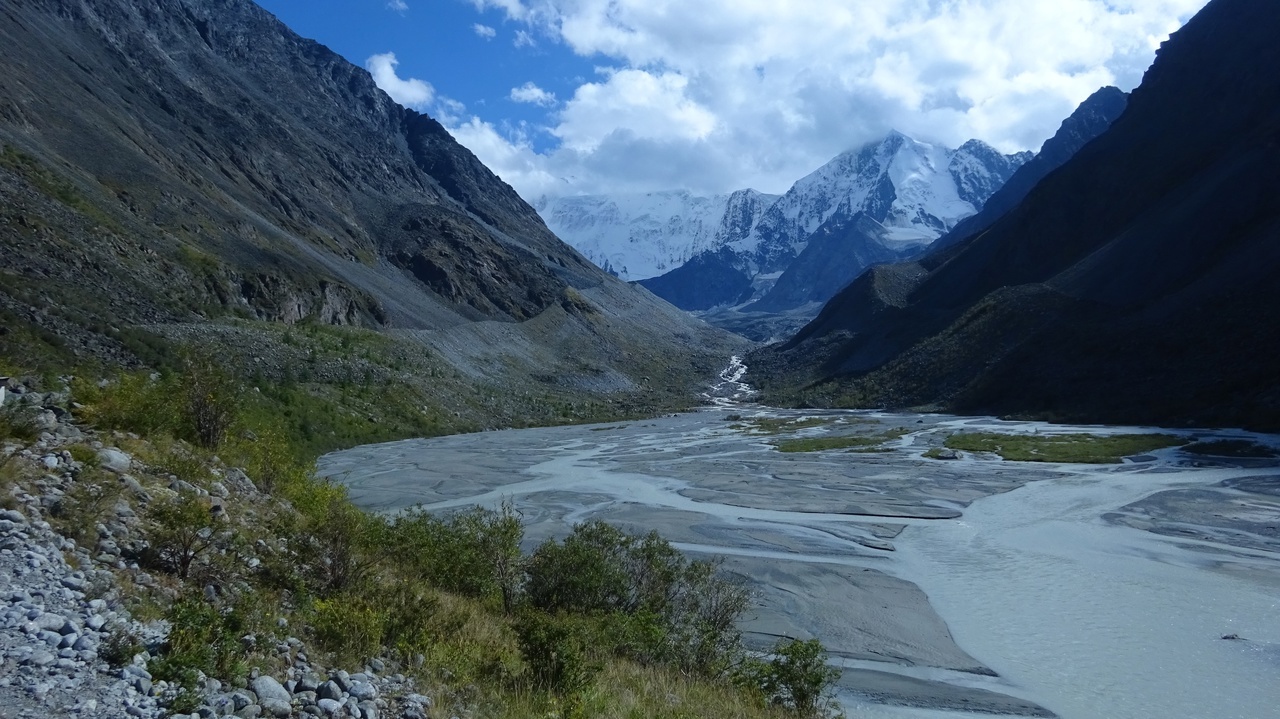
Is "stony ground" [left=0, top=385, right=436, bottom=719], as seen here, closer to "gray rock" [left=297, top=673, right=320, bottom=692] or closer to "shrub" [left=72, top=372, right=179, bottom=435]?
"gray rock" [left=297, top=673, right=320, bottom=692]

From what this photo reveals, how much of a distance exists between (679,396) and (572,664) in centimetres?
11845

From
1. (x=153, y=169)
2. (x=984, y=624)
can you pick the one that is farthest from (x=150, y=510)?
(x=153, y=169)

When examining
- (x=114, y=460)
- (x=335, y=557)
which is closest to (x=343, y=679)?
(x=335, y=557)

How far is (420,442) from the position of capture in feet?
202

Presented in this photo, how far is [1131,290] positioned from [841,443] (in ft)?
156

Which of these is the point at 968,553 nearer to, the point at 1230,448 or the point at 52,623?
the point at 52,623

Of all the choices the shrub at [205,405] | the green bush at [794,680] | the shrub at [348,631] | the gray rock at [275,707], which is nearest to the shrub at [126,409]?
the shrub at [205,405]

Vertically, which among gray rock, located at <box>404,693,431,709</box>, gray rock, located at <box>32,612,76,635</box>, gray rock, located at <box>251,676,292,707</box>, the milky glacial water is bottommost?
the milky glacial water

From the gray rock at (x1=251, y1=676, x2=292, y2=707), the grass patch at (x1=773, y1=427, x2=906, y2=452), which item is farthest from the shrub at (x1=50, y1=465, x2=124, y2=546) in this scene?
the grass patch at (x1=773, y1=427, x2=906, y2=452)

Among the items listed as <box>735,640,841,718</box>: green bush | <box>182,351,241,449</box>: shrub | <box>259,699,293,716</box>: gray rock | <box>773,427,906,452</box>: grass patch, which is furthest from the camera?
<box>773,427,906,452</box>: grass patch

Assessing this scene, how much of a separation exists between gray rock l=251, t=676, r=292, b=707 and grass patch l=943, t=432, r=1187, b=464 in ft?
176

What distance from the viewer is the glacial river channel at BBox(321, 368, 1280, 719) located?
1612 cm

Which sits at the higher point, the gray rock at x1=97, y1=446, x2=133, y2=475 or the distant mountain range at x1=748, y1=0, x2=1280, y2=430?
the distant mountain range at x1=748, y1=0, x2=1280, y2=430

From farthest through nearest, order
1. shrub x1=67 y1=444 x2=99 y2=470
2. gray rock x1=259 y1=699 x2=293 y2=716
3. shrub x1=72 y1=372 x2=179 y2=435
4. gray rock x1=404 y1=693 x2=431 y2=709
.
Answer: shrub x1=72 y1=372 x2=179 y2=435, shrub x1=67 y1=444 x2=99 y2=470, gray rock x1=404 y1=693 x2=431 y2=709, gray rock x1=259 y1=699 x2=293 y2=716
